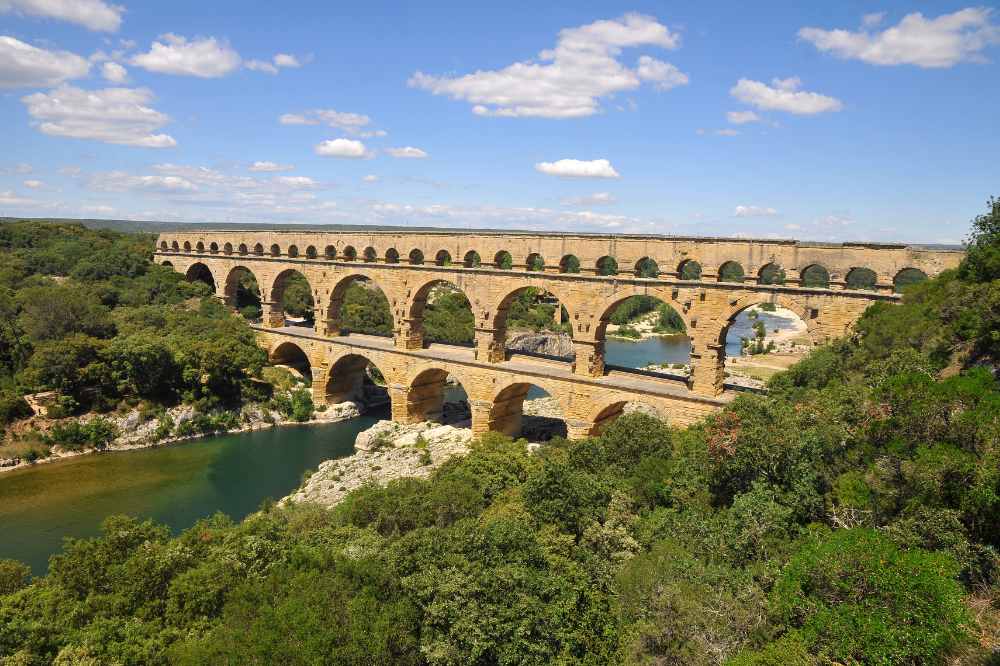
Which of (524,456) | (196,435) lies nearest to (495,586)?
(524,456)

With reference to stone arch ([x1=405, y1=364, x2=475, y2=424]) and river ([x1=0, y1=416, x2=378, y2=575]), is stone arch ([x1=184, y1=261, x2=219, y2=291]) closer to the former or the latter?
river ([x1=0, y1=416, x2=378, y2=575])

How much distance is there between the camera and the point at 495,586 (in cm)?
927

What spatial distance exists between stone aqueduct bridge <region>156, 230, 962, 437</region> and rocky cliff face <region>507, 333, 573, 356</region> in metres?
13.9

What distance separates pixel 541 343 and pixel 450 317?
6684 mm

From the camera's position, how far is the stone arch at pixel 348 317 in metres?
29.4

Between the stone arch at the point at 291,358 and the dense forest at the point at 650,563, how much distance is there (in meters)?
19.5

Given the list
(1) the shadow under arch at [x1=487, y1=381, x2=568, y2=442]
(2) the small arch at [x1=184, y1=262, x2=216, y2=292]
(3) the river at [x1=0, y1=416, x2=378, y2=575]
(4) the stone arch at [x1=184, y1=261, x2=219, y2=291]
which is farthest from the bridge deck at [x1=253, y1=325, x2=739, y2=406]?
(2) the small arch at [x1=184, y1=262, x2=216, y2=292]

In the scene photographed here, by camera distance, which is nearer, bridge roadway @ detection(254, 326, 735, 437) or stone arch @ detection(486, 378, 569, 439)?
bridge roadway @ detection(254, 326, 735, 437)

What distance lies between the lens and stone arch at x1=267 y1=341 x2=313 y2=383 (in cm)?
3234

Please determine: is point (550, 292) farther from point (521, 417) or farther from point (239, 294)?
point (239, 294)

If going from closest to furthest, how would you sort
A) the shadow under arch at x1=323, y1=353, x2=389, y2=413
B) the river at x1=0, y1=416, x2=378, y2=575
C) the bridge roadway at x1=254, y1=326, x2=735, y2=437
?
the river at x1=0, y1=416, x2=378, y2=575 → the bridge roadway at x1=254, y1=326, x2=735, y2=437 → the shadow under arch at x1=323, y1=353, x2=389, y2=413

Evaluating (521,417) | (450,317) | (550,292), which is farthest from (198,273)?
(550,292)

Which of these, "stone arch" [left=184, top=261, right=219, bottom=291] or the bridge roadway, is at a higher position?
"stone arch" [left=184, top=261, right=219, bottom=291]

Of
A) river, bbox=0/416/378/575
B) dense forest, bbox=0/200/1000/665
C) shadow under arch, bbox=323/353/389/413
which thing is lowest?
river, bbox=0/416/378/575
